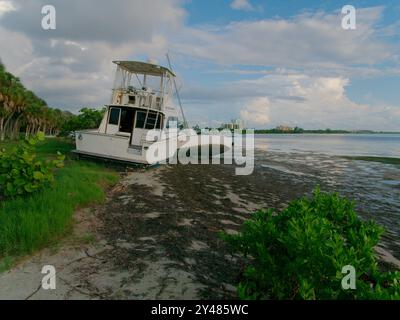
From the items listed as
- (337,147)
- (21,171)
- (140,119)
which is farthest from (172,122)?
(337,147)

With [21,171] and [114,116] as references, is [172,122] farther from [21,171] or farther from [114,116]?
[21,171]

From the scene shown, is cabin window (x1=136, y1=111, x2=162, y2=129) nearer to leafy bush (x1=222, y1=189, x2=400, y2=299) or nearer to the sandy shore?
the sandy shore

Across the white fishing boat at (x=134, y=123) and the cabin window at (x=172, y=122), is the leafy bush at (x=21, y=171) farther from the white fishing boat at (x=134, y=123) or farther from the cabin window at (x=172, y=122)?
the cabin window at (x=172, y=122)

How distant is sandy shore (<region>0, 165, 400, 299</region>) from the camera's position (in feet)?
13.6

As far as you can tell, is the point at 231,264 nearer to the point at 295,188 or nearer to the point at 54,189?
the point at 54,189

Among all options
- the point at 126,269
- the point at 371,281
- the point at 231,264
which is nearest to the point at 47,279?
the point at 126,269

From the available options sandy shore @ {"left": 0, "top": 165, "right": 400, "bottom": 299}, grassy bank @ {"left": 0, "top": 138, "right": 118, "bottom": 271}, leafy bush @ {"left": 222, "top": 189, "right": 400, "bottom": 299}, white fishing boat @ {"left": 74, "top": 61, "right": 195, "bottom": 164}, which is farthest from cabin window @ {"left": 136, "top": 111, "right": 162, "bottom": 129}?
leafy bush @ {"left": 222, "top": 189, "right": 400, "bottom": 299}

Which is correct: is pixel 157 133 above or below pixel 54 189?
above

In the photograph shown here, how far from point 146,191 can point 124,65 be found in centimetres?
932

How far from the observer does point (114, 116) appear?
1594 cm

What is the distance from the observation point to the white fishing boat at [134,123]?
13.7 meters

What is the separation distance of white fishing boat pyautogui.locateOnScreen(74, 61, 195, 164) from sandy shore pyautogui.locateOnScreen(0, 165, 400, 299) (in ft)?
13.2

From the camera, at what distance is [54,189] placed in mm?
7559

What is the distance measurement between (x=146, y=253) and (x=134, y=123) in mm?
11426
